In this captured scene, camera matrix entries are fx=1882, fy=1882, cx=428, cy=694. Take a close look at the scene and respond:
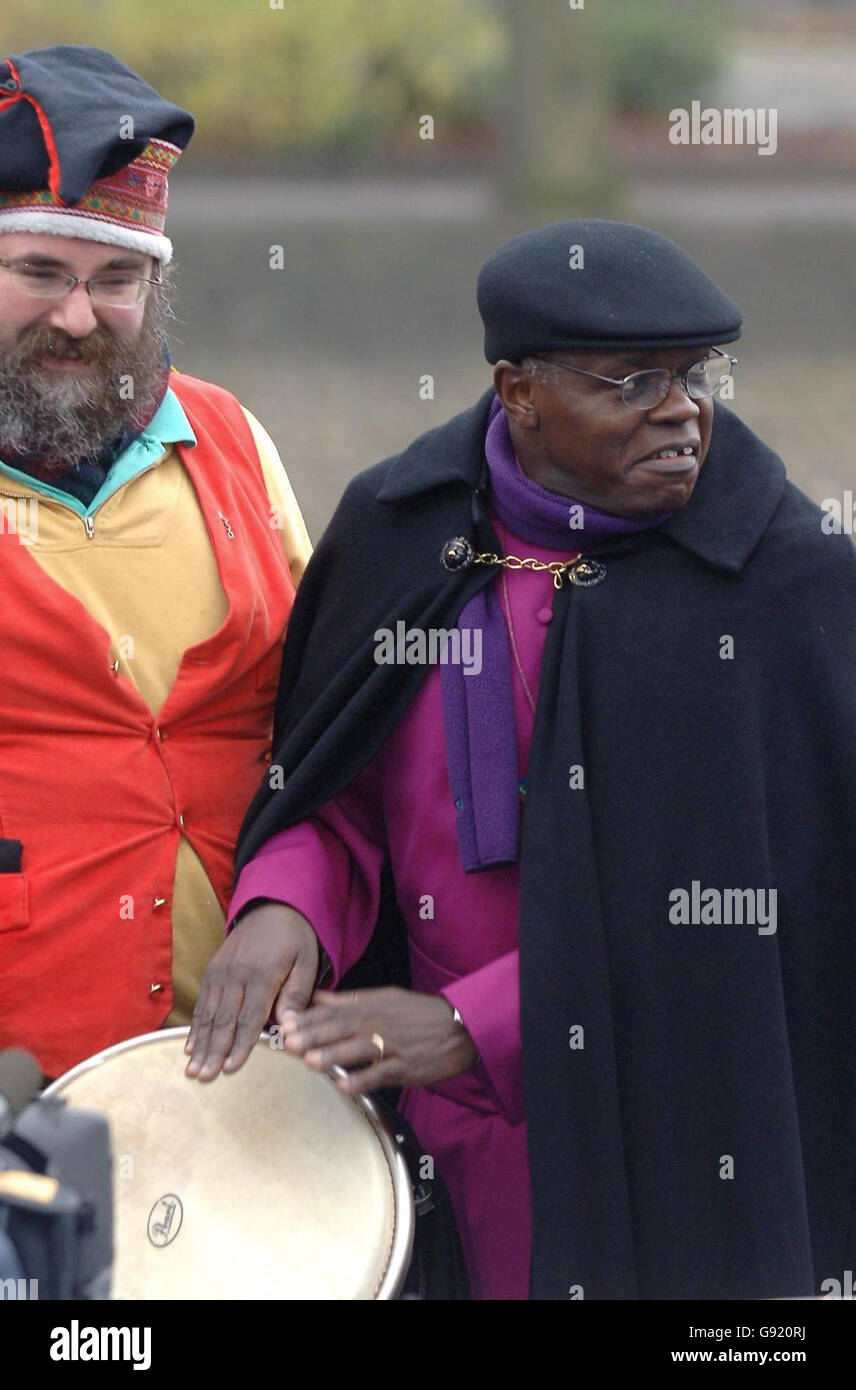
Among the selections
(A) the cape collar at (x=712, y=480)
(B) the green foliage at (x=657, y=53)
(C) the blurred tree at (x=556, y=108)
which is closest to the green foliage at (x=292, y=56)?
(B) the green foliage at (x=657, y=53)

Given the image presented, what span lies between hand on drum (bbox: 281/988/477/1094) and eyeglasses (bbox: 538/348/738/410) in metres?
1.01

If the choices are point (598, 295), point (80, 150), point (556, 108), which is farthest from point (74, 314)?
point (556, 108)

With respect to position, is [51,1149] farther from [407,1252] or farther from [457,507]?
[457,507]

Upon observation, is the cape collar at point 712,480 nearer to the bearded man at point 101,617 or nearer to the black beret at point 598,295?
the black beret at point 598,295

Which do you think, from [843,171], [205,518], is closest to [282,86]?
[843,171]

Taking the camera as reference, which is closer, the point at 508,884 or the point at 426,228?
the point at 508,884

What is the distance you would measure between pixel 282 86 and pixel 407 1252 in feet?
64.9

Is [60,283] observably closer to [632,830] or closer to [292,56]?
[632,830]

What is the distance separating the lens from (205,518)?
3.53 meters

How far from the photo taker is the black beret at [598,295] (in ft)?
9.48

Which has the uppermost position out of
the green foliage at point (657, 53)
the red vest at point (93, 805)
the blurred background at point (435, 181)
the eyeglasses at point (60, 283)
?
the green foliage at point (657, 53)

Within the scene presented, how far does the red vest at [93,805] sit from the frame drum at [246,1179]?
29cm

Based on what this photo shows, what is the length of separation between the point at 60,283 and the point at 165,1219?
162 centimetres

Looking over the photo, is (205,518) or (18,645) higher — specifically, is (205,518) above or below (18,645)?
above
